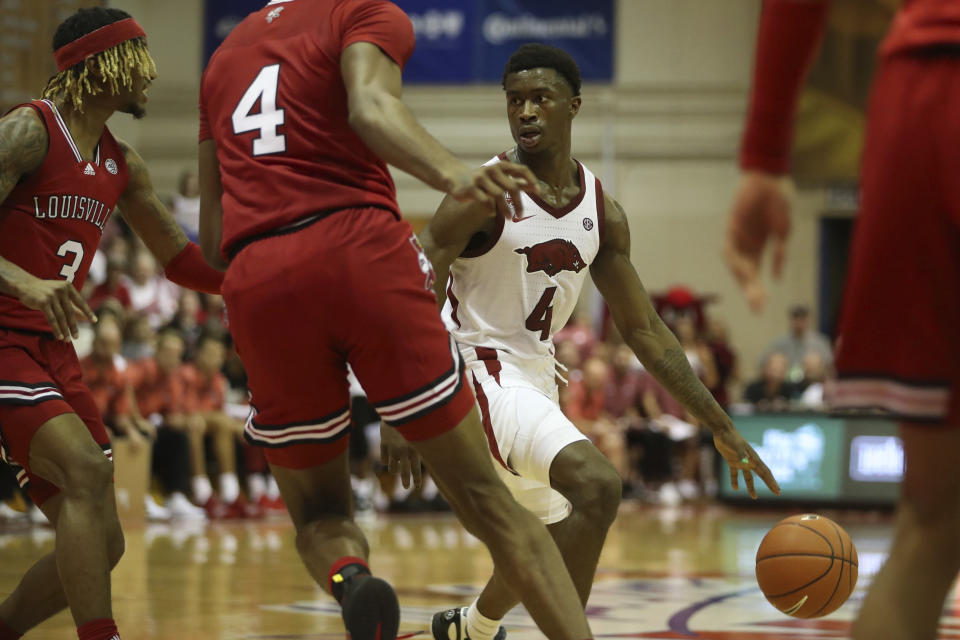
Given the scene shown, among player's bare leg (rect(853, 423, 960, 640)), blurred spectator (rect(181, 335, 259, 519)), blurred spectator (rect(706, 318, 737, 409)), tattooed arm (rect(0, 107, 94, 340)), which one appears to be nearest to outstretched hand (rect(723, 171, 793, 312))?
player's bare leg (rect(853, 423, 960, 640))

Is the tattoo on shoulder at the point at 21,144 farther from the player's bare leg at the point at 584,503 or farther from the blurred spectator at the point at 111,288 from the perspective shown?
the blurred spectator at the point at 111,288

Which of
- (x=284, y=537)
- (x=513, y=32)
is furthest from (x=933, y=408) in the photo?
(x=513, y=32)

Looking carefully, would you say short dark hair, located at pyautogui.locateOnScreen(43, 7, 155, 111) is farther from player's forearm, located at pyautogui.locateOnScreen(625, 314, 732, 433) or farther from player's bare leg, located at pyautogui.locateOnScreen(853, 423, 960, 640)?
player's bare leg, located at pyautogui.locateOnScreen(853, 423, 960, 640)

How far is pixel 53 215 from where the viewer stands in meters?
4.43

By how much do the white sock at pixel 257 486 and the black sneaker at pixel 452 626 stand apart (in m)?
7.98

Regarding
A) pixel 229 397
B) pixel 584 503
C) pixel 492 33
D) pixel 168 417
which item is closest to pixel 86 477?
pixel 584 503

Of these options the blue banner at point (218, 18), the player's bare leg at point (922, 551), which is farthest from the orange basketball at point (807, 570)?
the blue banner at point (218, 18)

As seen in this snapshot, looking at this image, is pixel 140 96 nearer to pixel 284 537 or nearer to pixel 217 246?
pixel 217 246

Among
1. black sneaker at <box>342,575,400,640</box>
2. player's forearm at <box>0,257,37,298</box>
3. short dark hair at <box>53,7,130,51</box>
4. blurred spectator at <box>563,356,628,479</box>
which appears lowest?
blurred spectator at <box>563,356,628,479</box>

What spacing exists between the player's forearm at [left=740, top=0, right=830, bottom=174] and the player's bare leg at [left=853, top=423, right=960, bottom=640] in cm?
64

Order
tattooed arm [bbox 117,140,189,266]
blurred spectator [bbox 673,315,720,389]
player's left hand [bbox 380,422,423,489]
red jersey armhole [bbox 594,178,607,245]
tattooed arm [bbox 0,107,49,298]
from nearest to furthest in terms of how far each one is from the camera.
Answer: player's left hand [bbox 380,422,423,489], tattooed arm [bbox 0,107,49,298], tattooed arm [bbox 117,140,189,266], red jersey armhole [bbox 594,178,607,245], blurred spectator [bbox 673,315,720,389]

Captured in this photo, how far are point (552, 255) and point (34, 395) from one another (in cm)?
181

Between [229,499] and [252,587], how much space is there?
17.9 feet

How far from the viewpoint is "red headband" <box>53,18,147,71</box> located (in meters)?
4.50
